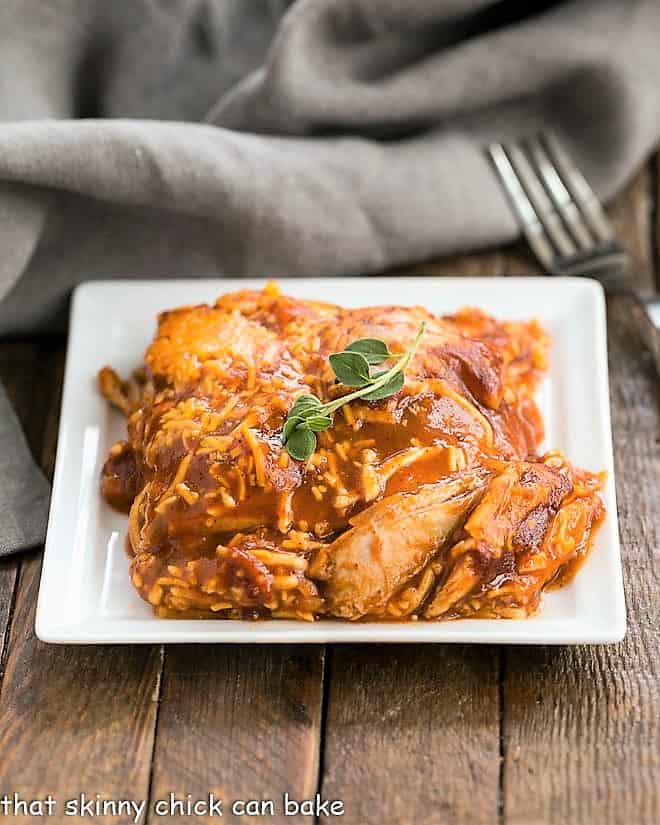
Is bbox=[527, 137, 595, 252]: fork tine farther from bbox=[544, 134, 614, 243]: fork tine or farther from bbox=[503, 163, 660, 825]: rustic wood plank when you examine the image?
bbox=[503, 163, 660, 825]: rustic wood plank

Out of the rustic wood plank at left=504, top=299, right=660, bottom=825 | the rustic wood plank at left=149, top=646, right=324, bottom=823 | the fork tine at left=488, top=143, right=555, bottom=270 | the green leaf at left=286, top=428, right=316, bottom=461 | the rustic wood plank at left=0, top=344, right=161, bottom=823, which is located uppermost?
the green leaf at left=286, top=428, right=316, bottom=461

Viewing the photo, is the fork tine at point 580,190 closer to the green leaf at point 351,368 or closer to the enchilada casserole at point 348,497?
the enchilada casserole at point 348,497

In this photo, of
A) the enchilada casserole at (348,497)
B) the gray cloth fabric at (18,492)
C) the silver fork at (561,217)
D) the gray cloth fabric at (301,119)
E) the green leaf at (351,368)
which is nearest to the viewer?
the enchilada casserole at (348,497)

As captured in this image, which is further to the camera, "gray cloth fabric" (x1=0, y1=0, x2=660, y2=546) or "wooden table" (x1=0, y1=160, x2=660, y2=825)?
"gray cloth fabric" (x1=0, y1=0, x2=660, y2=546)

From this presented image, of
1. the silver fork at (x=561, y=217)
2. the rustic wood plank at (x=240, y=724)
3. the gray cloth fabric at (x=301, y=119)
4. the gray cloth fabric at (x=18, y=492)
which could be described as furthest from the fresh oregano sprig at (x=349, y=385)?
the silver fork at (x=561, y=217)

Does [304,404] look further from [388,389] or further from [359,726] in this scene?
[359,726]

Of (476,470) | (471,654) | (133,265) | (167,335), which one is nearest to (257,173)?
(133,265)

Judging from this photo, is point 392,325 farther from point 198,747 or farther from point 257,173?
point 198,747

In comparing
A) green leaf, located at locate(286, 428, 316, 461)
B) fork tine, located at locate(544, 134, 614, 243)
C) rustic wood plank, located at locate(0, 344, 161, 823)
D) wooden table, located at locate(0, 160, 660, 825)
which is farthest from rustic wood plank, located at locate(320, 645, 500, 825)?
fork tine, located at locate(544, 134, 614, 243)

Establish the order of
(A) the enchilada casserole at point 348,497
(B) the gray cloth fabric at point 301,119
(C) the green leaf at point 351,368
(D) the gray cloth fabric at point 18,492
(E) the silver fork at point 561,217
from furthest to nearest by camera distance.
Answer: (E) the silver fork at point 561,217 → (B) the gray cloth fabric at point 301,119 → (D) the gray cloth fabric at point 18,492 → (C) the green leaf at point 351,368 → (A) the enchilada casserole at point 348,497
